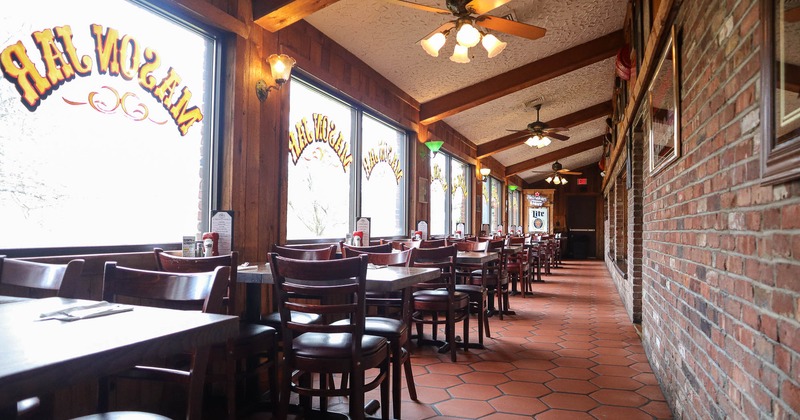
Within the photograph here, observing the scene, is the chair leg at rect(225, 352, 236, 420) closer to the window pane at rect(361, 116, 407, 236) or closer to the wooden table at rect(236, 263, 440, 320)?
the wooden table at rect(236, 263, 440, 320)

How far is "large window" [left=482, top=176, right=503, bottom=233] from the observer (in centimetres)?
1293

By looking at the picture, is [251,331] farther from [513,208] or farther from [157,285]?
[513,208]

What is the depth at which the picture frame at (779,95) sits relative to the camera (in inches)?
46.6

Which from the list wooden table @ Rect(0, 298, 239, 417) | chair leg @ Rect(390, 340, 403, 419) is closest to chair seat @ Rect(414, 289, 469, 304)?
chair leg @ Rect(390, 340, 403, 419)

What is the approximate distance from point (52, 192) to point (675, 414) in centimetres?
339

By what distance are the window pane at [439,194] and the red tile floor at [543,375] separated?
3.20m

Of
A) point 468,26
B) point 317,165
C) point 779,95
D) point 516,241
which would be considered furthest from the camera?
point 516,241

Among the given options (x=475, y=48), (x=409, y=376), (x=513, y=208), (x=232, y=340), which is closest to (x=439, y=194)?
(x=475, y=48)

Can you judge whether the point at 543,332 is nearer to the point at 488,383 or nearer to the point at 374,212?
the point at 488,383

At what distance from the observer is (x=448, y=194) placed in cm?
949

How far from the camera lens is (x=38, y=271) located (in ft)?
5.84

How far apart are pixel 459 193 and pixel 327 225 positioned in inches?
214

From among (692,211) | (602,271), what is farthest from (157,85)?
(602,271)

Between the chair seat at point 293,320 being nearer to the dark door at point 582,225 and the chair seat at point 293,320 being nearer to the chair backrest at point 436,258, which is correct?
the chair backrest at point 436,258
